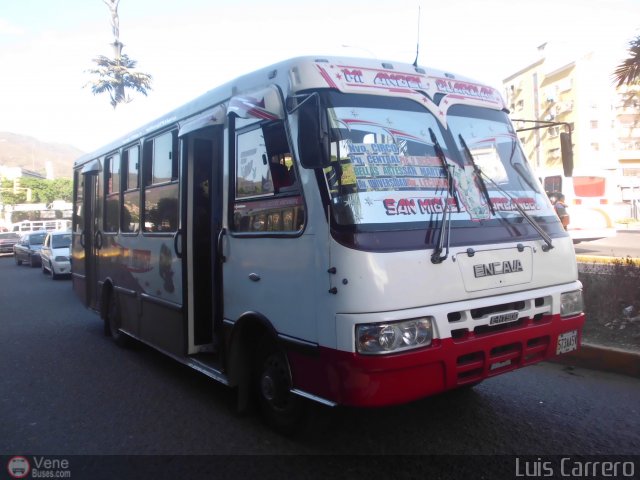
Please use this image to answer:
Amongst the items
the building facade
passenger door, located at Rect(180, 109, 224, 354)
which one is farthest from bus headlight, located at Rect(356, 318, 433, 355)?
the building facade

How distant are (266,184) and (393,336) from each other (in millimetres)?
1539

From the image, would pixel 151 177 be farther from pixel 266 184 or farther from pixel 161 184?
pixel 266 184

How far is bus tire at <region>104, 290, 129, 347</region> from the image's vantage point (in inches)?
294

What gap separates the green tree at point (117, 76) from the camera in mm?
29453

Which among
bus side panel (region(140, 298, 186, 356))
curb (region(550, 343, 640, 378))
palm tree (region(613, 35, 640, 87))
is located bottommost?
curb (region(550, 343, 640, 378))

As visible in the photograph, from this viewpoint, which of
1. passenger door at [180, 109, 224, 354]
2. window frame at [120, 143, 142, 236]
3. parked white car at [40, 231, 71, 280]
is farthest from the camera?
parked white car at [40, 231, 71, 280]

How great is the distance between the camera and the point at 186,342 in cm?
527

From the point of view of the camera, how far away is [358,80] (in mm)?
3830

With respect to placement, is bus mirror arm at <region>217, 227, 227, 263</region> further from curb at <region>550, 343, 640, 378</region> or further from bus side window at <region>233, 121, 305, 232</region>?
curb at <region>550, 343, 640, 378</region>

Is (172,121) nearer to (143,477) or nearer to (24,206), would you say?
(143,477)

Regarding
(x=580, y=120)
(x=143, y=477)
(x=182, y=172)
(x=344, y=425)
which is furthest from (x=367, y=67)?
(x=580, y=120)

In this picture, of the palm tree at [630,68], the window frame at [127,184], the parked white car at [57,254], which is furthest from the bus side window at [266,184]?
the parked white car at [57,254]

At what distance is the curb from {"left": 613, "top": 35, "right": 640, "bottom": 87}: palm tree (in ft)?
17.4

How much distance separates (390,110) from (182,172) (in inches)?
90.8
